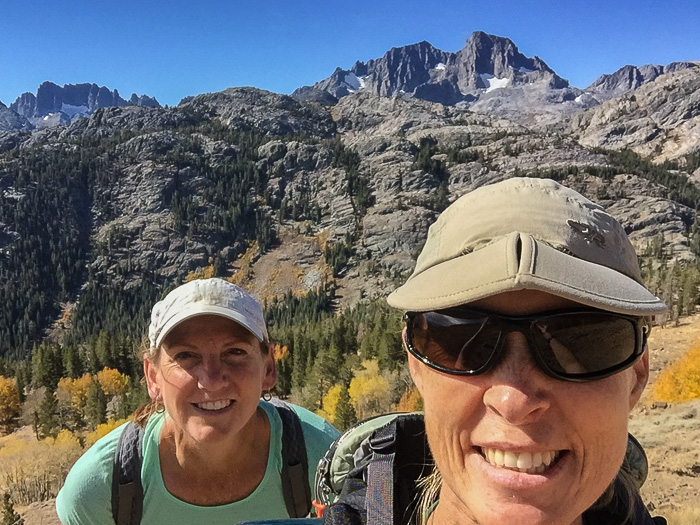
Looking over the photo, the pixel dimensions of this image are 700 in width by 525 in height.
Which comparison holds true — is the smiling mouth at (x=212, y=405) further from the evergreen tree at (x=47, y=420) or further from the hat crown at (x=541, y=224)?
the evergreen tree at (x=47, y=420)

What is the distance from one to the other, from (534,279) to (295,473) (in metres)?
3.26

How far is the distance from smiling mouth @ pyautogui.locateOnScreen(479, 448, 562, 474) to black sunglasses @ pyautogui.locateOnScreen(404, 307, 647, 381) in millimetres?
295

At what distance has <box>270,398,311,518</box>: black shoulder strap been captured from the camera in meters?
3.95

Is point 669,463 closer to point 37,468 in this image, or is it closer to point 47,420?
point 37,468

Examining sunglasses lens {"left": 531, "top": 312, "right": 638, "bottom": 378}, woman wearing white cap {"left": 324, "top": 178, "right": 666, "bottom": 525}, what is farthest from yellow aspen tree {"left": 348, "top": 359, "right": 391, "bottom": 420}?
sunglasses lens {"left": 531, "top": 312, "right": 638, "bottom": 378}

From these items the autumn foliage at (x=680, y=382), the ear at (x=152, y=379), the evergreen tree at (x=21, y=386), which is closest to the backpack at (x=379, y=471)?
A: the ear at (x=152, y=379)

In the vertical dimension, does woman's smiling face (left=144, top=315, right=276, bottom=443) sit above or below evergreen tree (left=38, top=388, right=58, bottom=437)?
above

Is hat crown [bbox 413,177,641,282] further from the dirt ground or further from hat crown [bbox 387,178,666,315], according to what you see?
the dirt ground

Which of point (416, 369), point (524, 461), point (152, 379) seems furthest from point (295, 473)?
point (524, 461)

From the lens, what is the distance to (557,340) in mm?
1639

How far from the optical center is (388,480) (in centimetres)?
196

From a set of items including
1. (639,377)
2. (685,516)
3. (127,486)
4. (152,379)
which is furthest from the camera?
(685,516)

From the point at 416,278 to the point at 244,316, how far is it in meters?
2.29

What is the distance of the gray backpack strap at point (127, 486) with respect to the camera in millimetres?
3637
